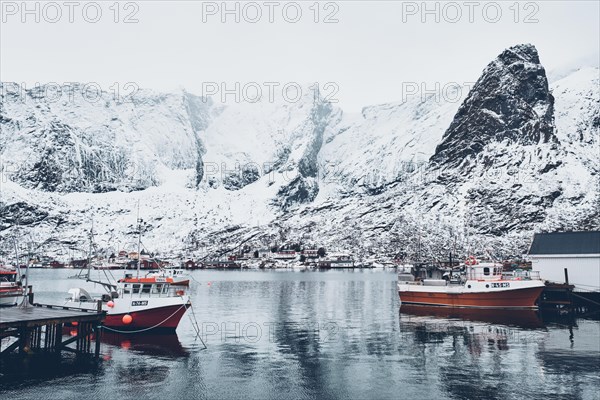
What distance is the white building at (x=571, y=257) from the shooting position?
72.8m

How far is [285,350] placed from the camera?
44.7m

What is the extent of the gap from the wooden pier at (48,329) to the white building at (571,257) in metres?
64.4

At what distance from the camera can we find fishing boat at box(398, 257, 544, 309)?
69375 mm

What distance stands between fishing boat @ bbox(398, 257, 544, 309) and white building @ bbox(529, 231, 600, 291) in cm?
315

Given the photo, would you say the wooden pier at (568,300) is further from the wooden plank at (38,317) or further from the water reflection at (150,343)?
the wooden plank at (38,317)

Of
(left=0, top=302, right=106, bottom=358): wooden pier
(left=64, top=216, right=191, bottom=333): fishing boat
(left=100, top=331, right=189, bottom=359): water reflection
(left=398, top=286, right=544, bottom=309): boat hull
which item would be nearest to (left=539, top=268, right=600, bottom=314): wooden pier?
(left=398, top=286, right=544, bottom=309): boat hull

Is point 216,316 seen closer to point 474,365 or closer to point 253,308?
point 253,308

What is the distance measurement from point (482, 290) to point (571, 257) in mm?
15738

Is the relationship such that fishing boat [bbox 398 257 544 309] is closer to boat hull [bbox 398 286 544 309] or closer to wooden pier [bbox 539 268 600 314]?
boat hull [bbox 398 286 544 309]

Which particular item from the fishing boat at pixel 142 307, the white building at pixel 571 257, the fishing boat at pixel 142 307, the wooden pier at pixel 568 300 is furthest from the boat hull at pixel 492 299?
the fishing boat at pixel 142 307

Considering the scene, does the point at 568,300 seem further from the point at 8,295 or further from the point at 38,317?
the point at 8,295

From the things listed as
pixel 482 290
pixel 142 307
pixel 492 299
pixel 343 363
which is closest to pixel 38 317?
pixel 142 307

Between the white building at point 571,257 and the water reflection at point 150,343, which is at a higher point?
the white building at point 571,257

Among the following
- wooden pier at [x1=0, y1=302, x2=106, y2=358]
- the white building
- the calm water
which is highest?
the white building
